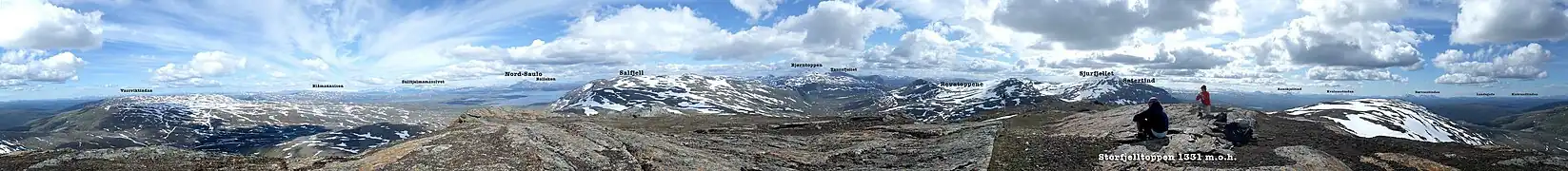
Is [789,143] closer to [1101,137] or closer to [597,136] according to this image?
[597,136]

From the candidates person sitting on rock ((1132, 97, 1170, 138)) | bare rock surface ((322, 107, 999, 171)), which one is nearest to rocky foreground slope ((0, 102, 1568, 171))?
bare rock surface ((322, 107, 999, 171))

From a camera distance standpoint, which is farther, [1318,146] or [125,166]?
[1318,146]

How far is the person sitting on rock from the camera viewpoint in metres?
34.5

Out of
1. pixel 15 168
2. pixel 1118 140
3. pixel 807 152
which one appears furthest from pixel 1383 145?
pixel 15 168

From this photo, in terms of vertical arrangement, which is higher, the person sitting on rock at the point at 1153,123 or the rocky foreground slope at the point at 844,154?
the person sitting on rock at the point at 1153,123

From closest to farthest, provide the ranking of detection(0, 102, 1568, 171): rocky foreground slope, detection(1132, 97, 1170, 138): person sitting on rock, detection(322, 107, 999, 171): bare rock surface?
detection(322, 107, 999, 171): bare rock surface
detection(0, 102, 1568, 171): rocky foreground slope
detection(1132, 97, 1170, 138): person sitting on rock

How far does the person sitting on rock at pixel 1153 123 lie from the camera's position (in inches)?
1357

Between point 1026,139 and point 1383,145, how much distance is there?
47.7ft

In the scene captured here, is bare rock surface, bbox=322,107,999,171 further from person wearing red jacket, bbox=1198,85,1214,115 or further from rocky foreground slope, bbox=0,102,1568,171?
person wearing red jacket, bbox=1198,85,1214,115

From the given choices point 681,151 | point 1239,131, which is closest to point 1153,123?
point 1239,131

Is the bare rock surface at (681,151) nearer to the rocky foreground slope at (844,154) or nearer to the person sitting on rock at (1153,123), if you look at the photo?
the rocky foreground slope at (844,154)

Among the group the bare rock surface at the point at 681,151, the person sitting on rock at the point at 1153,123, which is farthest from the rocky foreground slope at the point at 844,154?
the person sitting on rock at the point at 1153,123

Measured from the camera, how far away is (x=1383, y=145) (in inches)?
1302

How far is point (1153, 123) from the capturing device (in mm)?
34875
